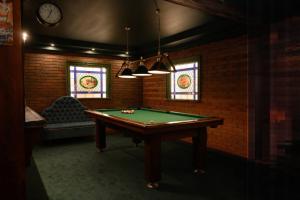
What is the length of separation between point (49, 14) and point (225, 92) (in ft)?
11.5

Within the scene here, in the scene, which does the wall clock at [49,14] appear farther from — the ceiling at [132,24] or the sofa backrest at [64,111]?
the sofa backrest at [64,111]

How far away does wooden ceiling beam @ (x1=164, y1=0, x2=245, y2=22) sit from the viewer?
264 centimetres

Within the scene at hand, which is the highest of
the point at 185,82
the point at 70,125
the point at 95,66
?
the point at 95,66

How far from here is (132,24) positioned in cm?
446

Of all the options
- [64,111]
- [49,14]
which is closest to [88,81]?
[64,111]

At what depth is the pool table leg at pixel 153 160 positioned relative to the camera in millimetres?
3082

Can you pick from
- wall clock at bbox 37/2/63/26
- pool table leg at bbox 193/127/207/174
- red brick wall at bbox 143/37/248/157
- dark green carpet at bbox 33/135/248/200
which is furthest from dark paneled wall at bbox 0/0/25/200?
red brick wall at bbox 143/37/248/157

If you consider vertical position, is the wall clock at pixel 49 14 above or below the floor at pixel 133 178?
above

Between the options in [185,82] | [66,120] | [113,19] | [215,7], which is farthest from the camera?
[66,120]

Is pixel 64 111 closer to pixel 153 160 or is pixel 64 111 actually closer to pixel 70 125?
pixel 70 125

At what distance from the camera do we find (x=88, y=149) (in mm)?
5105

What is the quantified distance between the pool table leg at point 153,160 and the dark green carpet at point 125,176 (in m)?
0.12

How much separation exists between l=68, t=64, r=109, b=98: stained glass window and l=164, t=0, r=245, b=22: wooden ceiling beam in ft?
14.2

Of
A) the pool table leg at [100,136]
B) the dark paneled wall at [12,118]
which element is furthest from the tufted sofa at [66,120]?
the dark paneled wall at [12,118]
